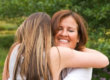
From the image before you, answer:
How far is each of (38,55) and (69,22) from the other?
563 millimetres

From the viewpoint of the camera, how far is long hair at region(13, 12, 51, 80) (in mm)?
2268

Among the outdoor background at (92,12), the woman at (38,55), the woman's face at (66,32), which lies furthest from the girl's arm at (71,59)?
the outdoor background at (92,12)

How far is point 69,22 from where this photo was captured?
2658mm

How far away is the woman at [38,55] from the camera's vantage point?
2273 millimetres

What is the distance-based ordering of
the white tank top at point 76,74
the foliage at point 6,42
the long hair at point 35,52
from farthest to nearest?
the foliage at point 6,42 < the white tank top at point 76,74 < the long hair at point 35,52

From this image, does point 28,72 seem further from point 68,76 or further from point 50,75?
point 68,76

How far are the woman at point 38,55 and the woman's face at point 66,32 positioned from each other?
0.25 meters

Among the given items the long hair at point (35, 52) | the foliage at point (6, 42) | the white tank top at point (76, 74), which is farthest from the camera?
the foliage at point (6, 42)

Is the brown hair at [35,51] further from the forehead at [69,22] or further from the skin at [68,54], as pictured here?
the forehead at [69,22]

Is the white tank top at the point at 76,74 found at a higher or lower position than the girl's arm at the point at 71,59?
lower

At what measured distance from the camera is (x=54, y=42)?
2596 mm

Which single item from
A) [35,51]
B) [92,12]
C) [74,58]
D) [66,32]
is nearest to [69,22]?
[66,32]

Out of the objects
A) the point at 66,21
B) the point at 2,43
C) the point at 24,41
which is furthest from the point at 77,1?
the point at 2,43

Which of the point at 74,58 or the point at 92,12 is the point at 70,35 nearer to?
the point at 74,58
